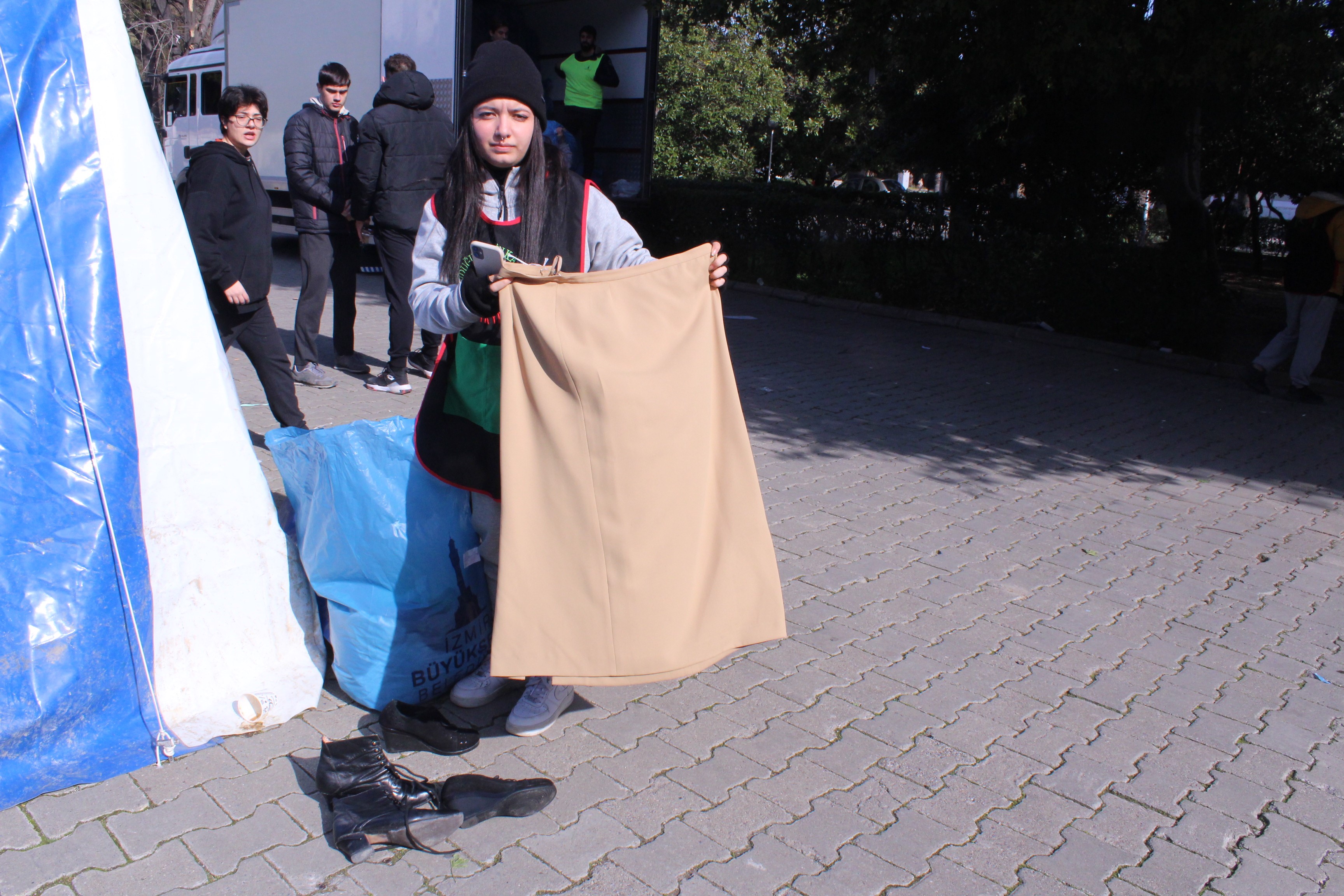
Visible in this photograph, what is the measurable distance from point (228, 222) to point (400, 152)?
6.13ft

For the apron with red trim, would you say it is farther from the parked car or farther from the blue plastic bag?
the parked car

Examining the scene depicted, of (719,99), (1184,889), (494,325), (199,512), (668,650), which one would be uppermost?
(719,99)

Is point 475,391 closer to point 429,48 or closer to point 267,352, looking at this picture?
point 267,352

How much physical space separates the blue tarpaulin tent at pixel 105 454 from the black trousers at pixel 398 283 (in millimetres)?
3849

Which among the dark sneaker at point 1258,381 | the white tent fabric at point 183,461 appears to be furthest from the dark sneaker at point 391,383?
the dark sneaker at point 1258,381

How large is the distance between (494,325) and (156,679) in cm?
127

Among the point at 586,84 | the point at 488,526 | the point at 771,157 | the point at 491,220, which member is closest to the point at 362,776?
the point at 488,526

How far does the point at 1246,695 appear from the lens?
11.8 ft

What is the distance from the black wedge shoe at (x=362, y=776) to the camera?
260 centimetres

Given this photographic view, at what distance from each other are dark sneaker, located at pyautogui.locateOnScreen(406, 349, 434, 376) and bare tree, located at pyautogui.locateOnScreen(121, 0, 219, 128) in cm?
→ 1984

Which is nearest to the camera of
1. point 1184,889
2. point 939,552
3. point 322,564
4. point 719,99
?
point 1184,889

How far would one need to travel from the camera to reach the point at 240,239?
492 centimetres

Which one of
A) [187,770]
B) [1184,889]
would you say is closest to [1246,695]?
[1184,889]

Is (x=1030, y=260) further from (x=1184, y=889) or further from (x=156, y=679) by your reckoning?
(x=156, y=679)
